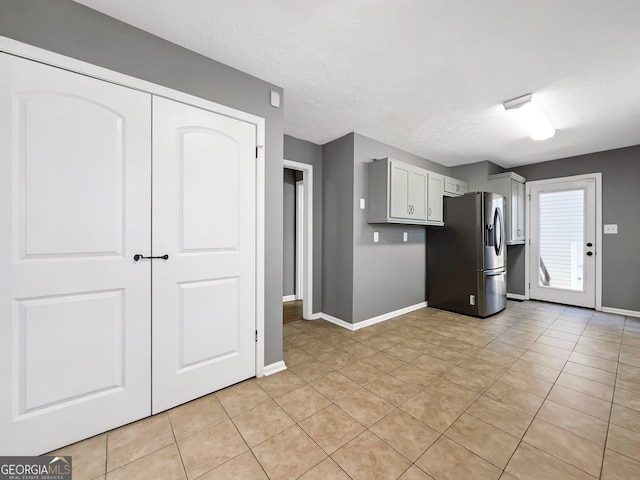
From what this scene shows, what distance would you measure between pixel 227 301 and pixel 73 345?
2.89ft

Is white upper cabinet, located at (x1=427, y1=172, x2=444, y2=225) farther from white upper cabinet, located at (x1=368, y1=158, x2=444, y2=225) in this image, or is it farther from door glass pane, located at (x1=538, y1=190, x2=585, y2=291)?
door glass pane, located at (x1=538, y1=190, x2=585, y2=291)

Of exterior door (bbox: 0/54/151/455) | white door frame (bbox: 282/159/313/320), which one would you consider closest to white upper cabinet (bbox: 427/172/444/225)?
white door frame (bbox: 282/159/313/320)

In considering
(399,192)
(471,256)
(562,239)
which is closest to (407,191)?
(399,192)

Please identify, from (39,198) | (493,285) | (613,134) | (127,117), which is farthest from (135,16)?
(613,134)

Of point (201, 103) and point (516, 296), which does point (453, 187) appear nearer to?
point (516, 296)

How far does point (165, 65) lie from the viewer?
1.77 metres

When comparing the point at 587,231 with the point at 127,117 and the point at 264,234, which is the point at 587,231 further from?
the point at 127,117

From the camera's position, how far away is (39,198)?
1379 mm

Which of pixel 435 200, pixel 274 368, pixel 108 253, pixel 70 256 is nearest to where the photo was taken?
pixel 70 256

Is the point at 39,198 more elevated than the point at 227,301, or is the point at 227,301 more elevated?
the point at 39,198

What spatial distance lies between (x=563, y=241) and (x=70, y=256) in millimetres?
6297
